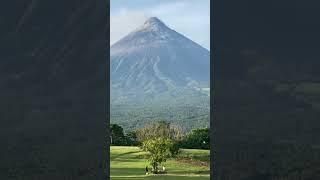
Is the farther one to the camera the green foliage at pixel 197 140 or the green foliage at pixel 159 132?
the green foliage at pixel 159 132

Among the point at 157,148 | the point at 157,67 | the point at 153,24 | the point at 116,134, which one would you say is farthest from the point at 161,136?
the point at 153,24

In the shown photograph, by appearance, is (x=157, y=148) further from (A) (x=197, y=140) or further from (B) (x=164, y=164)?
(A) (x=197, y=140)

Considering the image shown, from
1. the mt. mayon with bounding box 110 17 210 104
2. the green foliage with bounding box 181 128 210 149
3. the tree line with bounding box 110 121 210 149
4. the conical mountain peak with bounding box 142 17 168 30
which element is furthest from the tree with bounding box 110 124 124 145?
the conical mountain peak with bounding box 142 17 168 30

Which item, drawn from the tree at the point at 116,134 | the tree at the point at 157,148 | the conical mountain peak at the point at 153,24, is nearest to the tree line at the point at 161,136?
the tree at the point at 116,134

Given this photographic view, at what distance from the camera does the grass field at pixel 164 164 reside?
17.6m

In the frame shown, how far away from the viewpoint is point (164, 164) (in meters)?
21.3

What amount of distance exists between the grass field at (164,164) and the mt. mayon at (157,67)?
88421mm

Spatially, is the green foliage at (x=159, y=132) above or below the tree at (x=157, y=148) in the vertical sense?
above

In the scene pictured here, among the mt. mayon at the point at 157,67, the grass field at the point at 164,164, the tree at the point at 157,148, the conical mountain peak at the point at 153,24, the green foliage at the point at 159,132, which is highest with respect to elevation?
the conical mountain peak at the point at 153,24

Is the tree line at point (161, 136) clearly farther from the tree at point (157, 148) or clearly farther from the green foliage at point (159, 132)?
the tree at point (157, 148)

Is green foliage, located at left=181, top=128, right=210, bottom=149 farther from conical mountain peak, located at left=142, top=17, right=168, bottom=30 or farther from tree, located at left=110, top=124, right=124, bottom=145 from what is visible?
conical mountain peak, located at left=142, top=17, right=168, bottom=30
